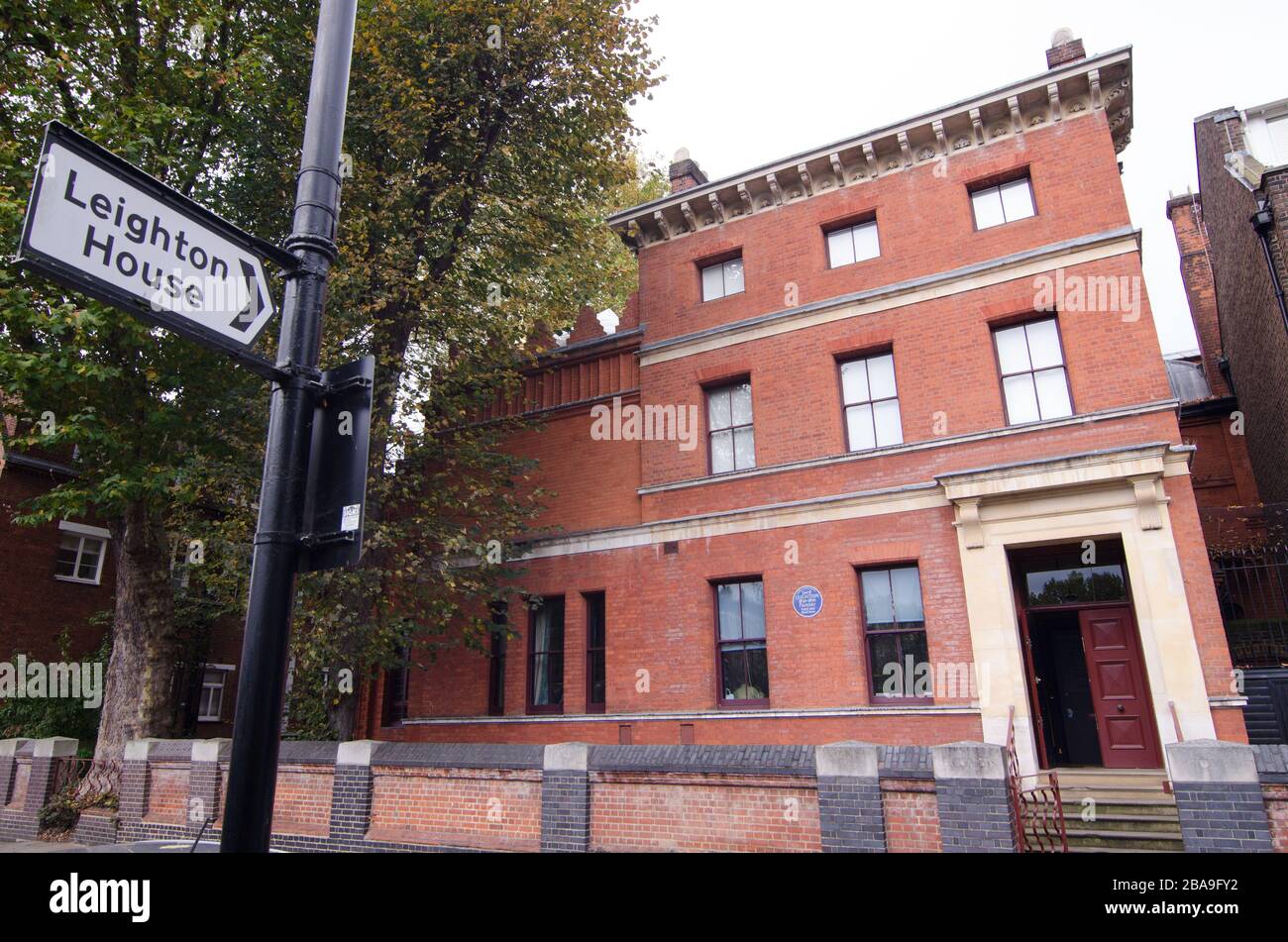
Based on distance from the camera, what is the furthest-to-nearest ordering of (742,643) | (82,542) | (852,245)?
(82,542)
(852,245)
(742,643)

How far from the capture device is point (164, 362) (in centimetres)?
1334

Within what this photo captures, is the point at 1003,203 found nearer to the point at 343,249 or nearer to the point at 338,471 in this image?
the point at 343,249

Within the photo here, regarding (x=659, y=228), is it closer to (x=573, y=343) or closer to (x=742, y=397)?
(x=573, y=343)

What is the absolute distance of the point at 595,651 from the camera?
17.1 m

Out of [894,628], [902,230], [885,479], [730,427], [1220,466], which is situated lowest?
[894,628]

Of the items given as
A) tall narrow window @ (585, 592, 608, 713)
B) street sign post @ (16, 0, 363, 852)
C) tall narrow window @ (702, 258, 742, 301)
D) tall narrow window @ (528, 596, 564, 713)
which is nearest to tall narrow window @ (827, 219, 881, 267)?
tall narrow window @ (702, 258, 742, 301)

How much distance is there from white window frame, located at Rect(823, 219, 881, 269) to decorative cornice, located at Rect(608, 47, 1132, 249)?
86 centimetres

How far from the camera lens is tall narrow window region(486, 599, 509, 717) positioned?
58.7ft

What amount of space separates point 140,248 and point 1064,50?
17.3m

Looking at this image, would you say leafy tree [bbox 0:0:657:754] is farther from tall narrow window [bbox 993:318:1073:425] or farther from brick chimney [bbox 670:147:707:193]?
tall narrow window [bbox 993:318:1073:425]

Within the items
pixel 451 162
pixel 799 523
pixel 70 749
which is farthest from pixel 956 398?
pixel 70 749

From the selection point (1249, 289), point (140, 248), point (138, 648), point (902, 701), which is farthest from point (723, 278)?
point (140, 248)

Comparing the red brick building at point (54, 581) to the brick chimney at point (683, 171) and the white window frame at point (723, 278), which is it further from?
the brick chimney at point (683, 171)

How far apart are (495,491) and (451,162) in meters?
6.76
